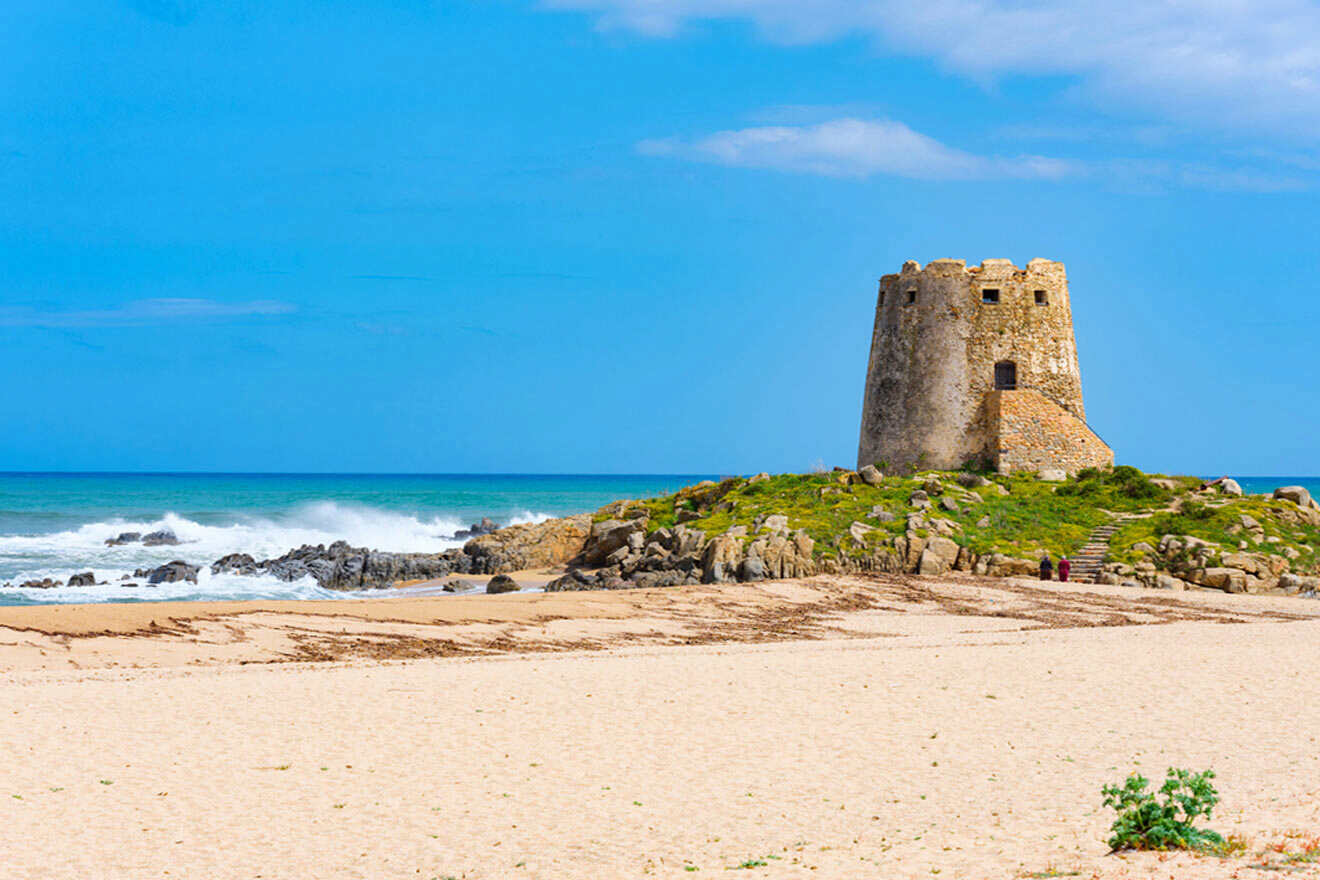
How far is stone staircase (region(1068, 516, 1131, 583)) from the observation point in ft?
101

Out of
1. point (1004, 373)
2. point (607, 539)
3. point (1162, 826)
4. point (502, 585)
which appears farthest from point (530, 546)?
point (1162, 826)

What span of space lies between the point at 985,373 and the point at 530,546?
16464 millimetres

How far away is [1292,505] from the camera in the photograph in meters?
34.7

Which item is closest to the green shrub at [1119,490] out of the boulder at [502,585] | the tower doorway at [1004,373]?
the tower doorway at [1004,373]

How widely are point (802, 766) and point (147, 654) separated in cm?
1109

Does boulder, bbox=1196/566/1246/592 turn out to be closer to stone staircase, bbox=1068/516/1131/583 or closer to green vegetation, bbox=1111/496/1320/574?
green vegetation, bbox=1111/496/1320/574

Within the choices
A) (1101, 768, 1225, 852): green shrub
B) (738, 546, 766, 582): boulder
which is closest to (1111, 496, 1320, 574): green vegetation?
(738, 546, 766, 582): boulder

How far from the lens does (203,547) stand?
55438 mm

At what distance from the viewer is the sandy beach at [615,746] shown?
8.24m

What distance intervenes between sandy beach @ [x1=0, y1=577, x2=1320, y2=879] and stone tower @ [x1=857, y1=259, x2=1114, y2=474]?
20.0m

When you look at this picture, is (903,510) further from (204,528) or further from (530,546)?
(204,528)

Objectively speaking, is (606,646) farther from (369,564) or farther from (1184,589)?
(369,564)

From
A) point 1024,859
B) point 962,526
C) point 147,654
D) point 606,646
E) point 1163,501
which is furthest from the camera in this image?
point 1163,501

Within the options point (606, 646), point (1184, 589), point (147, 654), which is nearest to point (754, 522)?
point (1184, 589)
